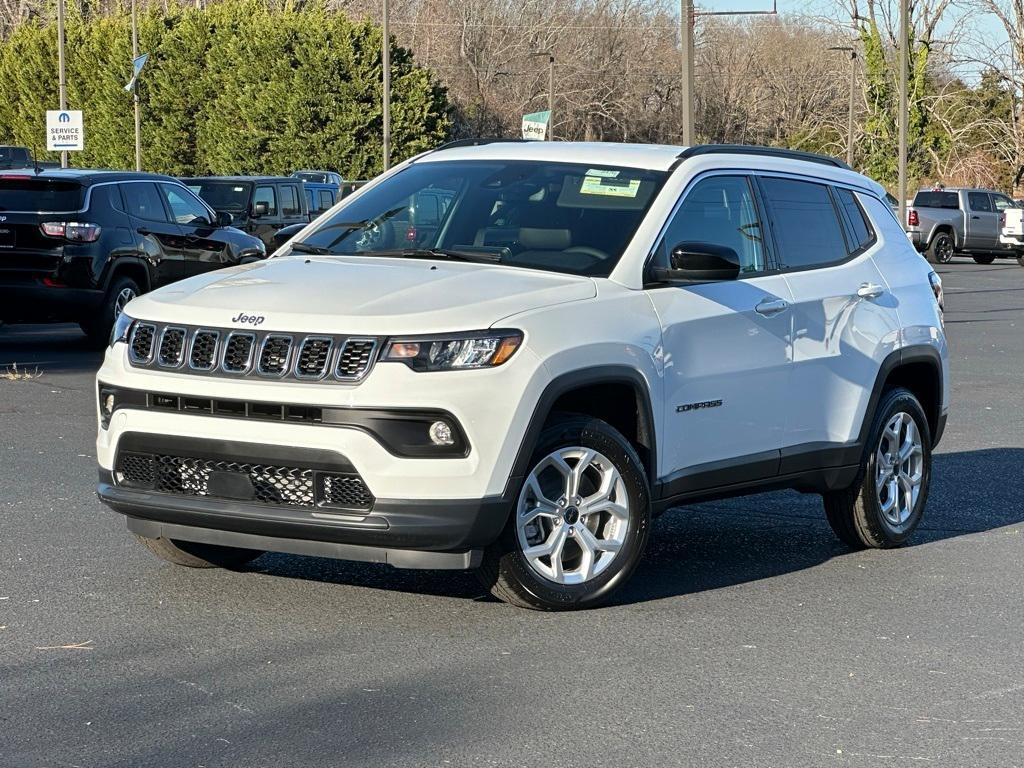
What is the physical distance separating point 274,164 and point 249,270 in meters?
53.9

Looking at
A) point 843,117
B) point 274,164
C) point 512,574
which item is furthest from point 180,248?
point 843,117

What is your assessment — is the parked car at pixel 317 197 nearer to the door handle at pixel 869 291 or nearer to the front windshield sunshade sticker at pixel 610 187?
the door handle at pixel 869 291

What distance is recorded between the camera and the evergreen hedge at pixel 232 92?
58.8 metres

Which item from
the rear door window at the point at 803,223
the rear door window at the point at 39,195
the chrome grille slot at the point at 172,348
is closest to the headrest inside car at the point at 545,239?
the rear door window at the point at 803,223

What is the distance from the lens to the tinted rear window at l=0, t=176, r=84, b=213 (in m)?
16.9

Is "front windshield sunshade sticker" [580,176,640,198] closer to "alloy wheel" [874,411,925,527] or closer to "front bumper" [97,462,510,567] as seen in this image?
"front bumper" [97,462,510,567]

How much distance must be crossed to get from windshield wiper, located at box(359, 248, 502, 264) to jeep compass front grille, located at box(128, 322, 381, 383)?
3.62 feet

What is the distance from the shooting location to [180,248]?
18484mm

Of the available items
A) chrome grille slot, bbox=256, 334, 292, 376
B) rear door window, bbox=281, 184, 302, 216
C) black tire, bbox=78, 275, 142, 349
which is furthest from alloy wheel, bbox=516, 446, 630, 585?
rear door window, bbox=281, 184, 302, 216

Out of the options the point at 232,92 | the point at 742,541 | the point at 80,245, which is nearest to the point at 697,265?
the point at 742,541

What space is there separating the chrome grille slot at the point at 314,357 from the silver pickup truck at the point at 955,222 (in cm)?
3919

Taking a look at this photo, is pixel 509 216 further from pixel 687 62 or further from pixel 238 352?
pixel 687 62

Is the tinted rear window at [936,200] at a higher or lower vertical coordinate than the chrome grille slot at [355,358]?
higher

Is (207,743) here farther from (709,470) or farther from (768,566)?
(768,566)
